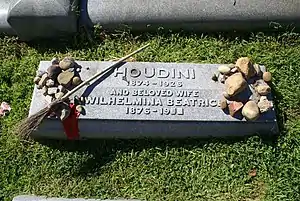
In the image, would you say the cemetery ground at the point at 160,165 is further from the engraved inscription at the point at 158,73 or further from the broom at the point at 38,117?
the engraved inscription at the point at 158,73

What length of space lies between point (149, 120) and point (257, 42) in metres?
A: 1.29

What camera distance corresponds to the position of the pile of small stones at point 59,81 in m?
3.64

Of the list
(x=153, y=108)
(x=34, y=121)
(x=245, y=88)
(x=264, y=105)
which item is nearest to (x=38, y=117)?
(x=34, y=121)

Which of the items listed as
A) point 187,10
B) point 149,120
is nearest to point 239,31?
point 187,10

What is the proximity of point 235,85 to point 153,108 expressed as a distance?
59cm

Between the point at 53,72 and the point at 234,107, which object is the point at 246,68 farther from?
the point at 53,72

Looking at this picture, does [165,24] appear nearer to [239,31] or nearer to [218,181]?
[239,31]

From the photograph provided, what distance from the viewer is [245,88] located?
370cm

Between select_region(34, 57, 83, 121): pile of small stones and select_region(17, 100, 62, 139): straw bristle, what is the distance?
65 mm

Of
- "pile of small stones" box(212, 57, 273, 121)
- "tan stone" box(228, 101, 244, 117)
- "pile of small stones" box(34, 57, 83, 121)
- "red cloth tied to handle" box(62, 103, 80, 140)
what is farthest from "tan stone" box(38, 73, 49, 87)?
"tan stone" box(228, 101, 244, 117)

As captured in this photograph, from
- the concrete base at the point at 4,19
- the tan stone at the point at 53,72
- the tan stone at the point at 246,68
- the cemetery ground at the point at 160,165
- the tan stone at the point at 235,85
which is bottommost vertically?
the cemetery ground at the point at 160,165

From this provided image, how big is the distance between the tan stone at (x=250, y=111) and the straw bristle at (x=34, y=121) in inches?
50.3

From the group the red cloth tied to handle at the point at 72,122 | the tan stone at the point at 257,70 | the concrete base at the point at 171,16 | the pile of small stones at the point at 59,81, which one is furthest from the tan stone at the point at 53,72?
the tan stone at the point at 257,70

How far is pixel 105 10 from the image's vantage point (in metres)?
4.38
